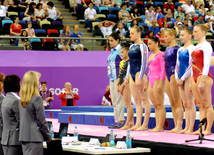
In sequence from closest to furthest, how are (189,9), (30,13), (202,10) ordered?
1. (30,13)
2. (189,9)
3. (202,10)

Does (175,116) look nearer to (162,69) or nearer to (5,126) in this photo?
(162,69)

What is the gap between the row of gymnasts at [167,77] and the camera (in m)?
5.25

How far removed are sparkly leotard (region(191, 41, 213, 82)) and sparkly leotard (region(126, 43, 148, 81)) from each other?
0.91 metres

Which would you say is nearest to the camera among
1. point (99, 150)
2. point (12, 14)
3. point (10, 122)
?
point (10, 122)

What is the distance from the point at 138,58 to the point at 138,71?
221mm

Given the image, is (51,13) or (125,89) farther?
(51,13)

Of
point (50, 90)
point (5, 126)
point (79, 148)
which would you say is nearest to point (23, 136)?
point (5, 126)

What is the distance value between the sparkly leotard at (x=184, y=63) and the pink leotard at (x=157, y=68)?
0.34 meters

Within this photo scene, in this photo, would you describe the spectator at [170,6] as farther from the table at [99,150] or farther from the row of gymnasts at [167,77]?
the table at [99,150]

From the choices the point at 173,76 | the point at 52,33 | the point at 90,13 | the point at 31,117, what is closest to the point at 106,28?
the point at 52,33

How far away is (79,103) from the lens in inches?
460

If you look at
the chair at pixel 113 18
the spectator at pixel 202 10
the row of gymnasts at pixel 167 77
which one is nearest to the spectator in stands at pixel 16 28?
the chair at pixel 113 18

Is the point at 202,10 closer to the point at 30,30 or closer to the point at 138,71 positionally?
the point at 30,30

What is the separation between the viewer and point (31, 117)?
3822 mm
